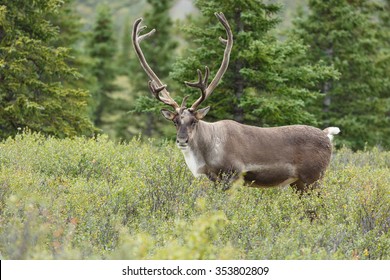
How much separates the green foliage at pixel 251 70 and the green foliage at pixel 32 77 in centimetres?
322

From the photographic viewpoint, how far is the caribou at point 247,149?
8711 mm

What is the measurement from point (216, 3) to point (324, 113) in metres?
7.56

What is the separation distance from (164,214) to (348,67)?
53.9ft

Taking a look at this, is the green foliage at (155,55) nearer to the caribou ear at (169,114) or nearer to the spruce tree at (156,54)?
the spruce tree at (156,54)

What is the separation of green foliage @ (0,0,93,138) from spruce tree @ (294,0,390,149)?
31.1ft

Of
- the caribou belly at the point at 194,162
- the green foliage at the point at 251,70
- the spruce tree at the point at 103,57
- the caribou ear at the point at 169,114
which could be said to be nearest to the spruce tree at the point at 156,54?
the spruce tree at the point at 103,57

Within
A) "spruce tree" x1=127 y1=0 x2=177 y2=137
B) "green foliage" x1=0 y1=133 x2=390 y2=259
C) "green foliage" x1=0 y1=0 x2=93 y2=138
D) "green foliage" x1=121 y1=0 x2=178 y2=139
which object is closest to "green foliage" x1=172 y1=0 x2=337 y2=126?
"green foliage" x1=0 y1=0 x2=93 y2=138

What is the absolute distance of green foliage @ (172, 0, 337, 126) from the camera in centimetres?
1514

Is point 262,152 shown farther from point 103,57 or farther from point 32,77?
point 103,57

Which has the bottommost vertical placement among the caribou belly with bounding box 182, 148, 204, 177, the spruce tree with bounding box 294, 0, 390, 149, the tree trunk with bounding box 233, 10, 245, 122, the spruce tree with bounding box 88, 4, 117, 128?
the spruce tree with bounding box 88, 4, 117, 128

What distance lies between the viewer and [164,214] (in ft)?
24.6

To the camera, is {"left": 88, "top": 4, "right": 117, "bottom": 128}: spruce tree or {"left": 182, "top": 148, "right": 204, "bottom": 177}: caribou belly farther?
{"left": 88, "top": 4, "right": 117, "bottom": 128}: spruce tree

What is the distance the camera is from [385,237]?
689 cm

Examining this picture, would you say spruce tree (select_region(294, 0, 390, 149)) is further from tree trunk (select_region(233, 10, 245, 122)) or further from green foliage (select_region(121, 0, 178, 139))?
green foliage (select_region(121, 0, 178, 139))
